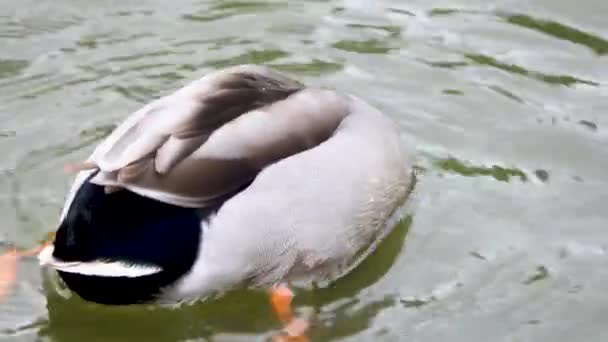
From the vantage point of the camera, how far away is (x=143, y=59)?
589 cm

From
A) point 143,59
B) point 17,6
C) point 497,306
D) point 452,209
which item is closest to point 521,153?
point 452,209

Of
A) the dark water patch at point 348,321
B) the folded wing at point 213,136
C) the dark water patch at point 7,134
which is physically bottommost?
the dark water patch at point 348,321

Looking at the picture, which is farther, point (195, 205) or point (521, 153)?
point (521, 153)

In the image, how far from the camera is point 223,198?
3.92 meters

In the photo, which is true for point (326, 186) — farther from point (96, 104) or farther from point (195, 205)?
point (96, 104)

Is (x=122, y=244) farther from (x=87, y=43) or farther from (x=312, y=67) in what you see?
(x=87, y=43)

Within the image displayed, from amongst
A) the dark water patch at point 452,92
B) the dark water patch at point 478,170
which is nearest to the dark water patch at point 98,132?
the dark water patch at point 478,170

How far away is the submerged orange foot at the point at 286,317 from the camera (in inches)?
162

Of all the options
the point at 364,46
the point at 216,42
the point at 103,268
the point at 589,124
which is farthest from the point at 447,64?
the point at 103,268

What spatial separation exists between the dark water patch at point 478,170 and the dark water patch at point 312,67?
0.99 meters

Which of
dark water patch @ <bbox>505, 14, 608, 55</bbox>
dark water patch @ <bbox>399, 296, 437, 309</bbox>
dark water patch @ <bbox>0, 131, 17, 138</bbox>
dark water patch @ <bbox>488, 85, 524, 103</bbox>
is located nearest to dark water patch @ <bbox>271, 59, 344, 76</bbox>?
dark water patch @ <bbox>488, 85, 524, 103</bbox>

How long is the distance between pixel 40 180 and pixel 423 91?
6.21 ft

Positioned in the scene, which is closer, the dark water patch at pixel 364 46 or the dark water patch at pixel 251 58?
the dark water patch at pixel 251 58

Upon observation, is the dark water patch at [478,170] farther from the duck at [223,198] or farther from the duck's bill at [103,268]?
the duck's bill at [103,268]
